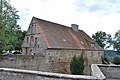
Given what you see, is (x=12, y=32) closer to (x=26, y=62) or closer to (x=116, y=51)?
(x=26, y=62)

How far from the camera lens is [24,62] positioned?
21.4 m

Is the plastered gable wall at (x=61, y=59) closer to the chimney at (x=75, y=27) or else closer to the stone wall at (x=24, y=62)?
the stone wall at (x=24, y=62)

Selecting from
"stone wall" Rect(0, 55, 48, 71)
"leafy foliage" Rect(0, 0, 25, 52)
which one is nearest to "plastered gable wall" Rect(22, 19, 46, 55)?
"stone wall" Rect(0, 55, 48, 71)

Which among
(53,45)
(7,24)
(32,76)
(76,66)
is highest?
(7,24)

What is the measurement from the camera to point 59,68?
25484 mm

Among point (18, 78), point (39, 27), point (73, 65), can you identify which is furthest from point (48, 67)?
point (18, 78)

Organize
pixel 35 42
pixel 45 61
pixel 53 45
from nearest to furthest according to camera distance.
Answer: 1. pixel 45 61
2. pixel 53 45
3. pixel 35 42

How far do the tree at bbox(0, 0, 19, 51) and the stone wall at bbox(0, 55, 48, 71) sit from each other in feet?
8.52

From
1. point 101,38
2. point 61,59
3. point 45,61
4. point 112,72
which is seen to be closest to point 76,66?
point 61,59

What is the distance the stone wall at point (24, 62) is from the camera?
67.2 feet

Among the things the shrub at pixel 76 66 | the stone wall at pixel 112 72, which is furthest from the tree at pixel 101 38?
the stone wall at pixel 112 72

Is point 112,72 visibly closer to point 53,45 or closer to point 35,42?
point 53,45

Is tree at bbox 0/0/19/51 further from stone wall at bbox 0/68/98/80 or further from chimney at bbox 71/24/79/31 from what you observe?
stone wall at bbox 0/68/98/80

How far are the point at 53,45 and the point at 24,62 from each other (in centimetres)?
523
